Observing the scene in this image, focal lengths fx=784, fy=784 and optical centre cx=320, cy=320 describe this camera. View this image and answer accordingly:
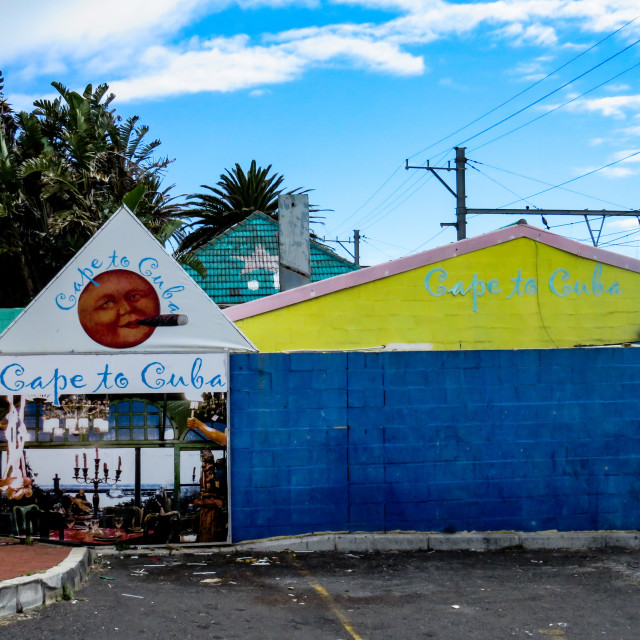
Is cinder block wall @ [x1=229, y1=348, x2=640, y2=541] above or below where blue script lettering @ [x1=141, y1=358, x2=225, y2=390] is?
below

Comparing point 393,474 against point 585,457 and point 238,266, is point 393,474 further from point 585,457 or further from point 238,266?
point 238,266

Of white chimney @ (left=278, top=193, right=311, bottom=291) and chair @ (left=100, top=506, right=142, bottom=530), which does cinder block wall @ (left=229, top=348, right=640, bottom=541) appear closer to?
chair @ (left=100, top=506, right=142, bottom=530)

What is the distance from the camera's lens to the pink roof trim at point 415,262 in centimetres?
1104

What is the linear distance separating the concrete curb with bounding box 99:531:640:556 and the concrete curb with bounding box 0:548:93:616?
5.36 ft

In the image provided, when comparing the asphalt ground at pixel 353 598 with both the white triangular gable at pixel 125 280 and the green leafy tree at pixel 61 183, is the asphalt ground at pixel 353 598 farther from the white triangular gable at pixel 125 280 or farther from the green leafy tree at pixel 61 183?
the green leafy tree at pixel 61 183

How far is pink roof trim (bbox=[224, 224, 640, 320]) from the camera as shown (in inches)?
435

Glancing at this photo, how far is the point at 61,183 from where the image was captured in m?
19.7

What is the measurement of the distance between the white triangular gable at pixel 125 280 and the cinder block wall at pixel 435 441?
1.75 feet

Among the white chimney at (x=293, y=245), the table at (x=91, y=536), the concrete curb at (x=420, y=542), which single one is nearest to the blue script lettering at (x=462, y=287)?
the white chimney at (x=293, y=245)

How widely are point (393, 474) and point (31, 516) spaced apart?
13.9 ft

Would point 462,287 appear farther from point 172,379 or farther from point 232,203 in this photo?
point 232,203

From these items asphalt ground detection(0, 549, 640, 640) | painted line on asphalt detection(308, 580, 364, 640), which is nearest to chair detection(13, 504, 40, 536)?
asphalt ground detection(0, 549, 640, 640)

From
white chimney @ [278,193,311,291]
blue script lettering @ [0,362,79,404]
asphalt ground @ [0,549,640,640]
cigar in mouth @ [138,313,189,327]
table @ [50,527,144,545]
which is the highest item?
white chimney @ [278,193,311,291]

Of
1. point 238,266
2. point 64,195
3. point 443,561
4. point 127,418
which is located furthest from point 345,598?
point 238,266
